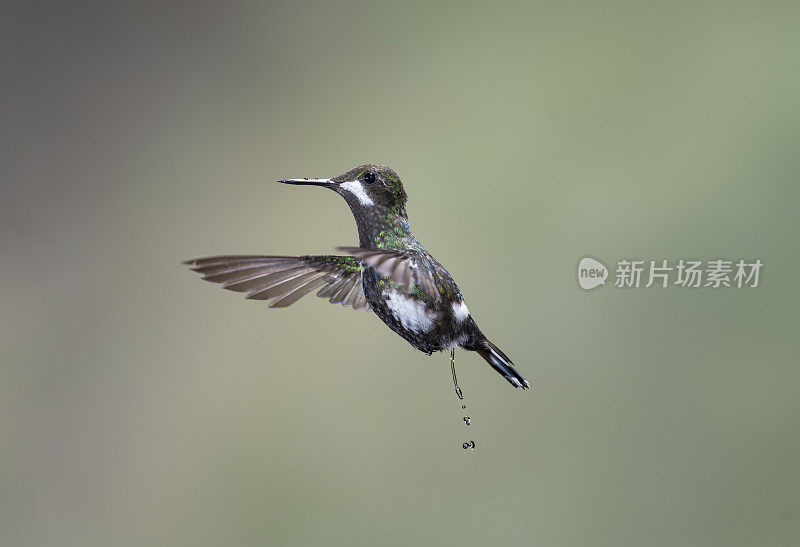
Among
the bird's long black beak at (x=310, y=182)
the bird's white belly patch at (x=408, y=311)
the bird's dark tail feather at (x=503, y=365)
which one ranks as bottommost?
the bird's dark tail feather at (x=503, y=365)

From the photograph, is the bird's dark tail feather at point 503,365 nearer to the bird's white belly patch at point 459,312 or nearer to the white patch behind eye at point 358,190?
the bird's white belly patch at point 459,312

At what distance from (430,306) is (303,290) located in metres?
0.12

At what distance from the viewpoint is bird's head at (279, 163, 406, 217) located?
19.9 inches

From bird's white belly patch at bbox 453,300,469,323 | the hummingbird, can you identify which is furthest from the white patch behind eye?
bird's white belly patch at bbox 453,300,469,323

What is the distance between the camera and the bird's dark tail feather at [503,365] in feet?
1.65

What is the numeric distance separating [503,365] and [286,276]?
0.58ft

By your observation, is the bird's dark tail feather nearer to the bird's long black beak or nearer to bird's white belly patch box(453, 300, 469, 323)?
bird's white belly patch box(453, 300, 469, 323)

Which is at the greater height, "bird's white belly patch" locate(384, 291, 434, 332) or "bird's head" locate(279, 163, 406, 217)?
"bird's head" locate(279, 163, 406, 217)

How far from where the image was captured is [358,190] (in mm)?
511

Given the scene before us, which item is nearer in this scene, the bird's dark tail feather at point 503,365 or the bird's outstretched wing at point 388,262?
the bird's outstretched wing at point 388,262

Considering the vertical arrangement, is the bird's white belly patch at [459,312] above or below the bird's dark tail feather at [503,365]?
above

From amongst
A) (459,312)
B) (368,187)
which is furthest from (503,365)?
(368,187)

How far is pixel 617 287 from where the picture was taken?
1710 millimetres

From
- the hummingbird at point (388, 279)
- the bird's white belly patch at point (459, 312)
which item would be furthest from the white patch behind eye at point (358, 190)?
the bird's white belly patch at point (459, 312)
